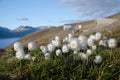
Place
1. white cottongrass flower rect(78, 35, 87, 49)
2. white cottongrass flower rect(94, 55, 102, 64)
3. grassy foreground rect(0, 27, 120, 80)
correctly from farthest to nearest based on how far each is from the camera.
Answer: white cottongrass flower rect(78, 35, 87, 49) < white cottongrass flower rect(94, 55, 102, 64) < grassy foreground rect(0, 27, 120, 80)

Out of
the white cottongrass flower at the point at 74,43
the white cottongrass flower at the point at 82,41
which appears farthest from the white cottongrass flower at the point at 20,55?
the white cottongrass flower at the point at 82,41

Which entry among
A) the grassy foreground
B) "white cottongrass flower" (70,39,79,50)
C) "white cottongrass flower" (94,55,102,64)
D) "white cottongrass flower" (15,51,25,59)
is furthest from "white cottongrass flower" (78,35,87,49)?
"white cottongrass flower" (15,51,25,59)

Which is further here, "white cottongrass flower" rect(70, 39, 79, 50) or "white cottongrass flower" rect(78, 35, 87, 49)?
"white cottongrass flower" rect(78, 35, 87, 49)

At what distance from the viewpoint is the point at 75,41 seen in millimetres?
11547

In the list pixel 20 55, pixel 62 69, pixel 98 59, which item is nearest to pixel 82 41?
pixel 98 59

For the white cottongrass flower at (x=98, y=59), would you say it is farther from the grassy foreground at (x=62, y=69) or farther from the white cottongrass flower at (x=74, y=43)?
the white cottongrass flower at (x=74, y=43)

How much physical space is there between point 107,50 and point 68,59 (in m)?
1.92

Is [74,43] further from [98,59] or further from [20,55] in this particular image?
Result: [20,55]

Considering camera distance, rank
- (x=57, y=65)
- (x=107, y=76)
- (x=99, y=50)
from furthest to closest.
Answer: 1. (x=99, y=50)
2. (x=57, y=65)
3. (x=107, y=76)

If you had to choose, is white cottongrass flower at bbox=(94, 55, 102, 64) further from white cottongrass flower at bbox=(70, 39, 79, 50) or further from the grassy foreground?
white cottongrass flower at bbox=(70, 39, 79, 50)

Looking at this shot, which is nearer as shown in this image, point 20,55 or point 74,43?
point 74,43

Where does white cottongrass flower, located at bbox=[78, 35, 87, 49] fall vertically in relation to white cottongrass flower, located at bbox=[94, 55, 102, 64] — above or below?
above

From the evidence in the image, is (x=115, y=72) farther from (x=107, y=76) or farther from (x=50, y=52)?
(x=50, y=52)

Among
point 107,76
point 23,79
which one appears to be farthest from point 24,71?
point 107,76
